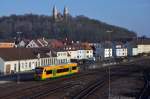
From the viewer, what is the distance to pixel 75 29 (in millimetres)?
198000

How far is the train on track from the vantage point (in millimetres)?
57747

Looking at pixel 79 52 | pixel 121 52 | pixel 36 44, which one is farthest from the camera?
→ pixel 121 52

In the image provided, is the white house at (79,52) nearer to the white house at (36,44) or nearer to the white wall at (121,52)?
the white house at (36,44)

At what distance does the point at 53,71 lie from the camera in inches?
2388

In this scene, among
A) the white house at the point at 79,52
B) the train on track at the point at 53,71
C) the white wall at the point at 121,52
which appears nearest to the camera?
the train on track at the point at 53,71

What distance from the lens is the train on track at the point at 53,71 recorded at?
57.7 metres

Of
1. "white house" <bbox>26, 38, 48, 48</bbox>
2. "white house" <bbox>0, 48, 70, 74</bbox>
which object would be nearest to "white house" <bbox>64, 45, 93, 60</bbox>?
"white house" <bbox>26, 38, 48, 48</bbox>

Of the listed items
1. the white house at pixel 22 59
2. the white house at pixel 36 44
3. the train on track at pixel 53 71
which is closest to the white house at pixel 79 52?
the white house at pixel 36 44

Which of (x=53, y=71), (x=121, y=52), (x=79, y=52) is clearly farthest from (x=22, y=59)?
(x=121, y=52)

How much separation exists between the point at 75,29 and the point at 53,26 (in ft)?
34.4

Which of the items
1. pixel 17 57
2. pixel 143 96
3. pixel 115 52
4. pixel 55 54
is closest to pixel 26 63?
pixel 17 57

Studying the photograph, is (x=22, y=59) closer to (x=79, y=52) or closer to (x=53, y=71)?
(x=53, y=71)

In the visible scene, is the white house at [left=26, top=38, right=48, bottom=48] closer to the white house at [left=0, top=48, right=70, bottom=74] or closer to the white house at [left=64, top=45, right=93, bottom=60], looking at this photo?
the white house at [left=64, top=45, right=93, bottom=60]

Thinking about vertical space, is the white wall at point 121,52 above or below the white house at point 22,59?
above
